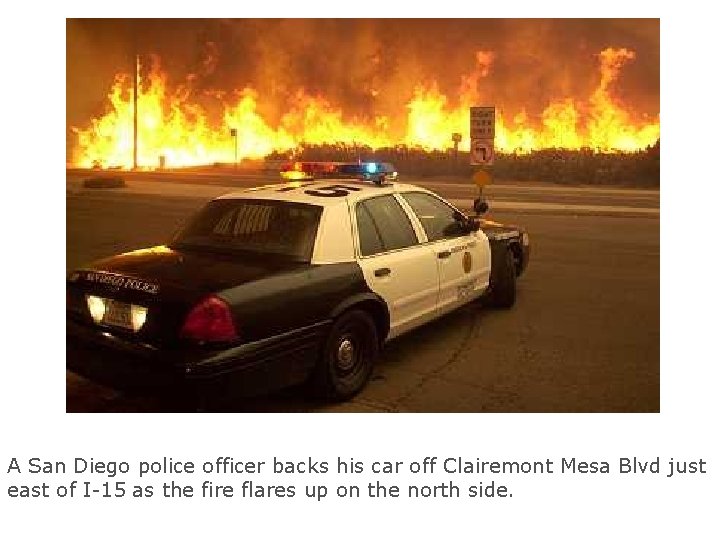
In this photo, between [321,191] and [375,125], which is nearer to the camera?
[321,191]

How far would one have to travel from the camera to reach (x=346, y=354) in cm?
452

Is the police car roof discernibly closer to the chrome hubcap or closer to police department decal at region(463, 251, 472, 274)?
police department decal at region(463, 251, 472, 274)

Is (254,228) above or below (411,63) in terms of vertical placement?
below

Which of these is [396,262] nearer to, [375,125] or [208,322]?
[208,322]

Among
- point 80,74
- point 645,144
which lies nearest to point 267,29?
point 645,144

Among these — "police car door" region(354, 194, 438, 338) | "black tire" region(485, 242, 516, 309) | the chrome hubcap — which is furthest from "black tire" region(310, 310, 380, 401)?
"black tire" region(485, 242, 516, 309)

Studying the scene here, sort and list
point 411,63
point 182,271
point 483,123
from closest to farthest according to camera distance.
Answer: point 182,271, point 483,123, point 411,63

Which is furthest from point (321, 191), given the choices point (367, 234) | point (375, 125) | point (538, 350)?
point (375, 125)

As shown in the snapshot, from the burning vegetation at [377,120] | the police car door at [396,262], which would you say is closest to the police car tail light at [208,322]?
the police car door at [396,262]

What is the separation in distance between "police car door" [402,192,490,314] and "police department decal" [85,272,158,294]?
6.88ft

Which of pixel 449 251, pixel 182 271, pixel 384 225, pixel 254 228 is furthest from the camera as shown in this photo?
pixel 449 251

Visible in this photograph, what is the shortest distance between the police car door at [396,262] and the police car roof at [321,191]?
0.25 feet

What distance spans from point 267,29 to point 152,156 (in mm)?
15311

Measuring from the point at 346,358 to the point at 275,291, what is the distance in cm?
75
